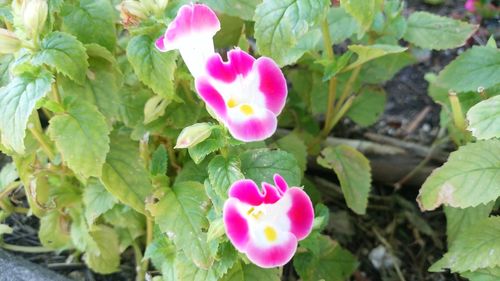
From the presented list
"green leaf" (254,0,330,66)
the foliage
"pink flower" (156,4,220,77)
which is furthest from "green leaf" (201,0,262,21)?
"pink flower" (156,4,220,77)

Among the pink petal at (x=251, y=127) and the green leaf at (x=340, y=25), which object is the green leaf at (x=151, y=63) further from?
the green leaf at (x=340, y=25)

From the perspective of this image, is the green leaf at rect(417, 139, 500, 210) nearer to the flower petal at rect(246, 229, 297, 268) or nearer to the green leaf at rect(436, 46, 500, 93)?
the green leaf at rect(436, 46, 500, 93)

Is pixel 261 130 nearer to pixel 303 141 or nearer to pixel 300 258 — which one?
pixel 300 258

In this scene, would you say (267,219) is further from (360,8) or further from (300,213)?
(360,8)

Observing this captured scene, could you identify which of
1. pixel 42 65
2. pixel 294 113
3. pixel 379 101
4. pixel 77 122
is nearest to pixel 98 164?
pixel 77 122

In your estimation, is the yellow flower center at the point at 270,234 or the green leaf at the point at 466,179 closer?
the yellow flower center at the point at 270,234

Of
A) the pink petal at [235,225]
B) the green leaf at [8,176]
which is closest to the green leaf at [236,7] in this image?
the pink petal at [235,225]

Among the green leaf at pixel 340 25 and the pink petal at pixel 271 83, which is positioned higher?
the pink petal at pixel 271 83
